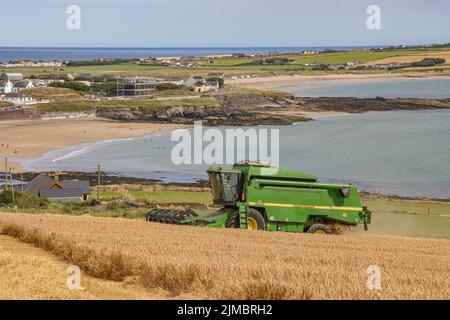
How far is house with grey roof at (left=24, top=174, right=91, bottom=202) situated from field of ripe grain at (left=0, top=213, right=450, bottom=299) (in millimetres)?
18120

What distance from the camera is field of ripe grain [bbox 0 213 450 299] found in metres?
9.28

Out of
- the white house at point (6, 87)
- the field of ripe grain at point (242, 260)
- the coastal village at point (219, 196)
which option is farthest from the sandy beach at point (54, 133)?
the field of ripe grain at point (242, 260)

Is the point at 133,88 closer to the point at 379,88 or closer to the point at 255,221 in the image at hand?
the point at 379,88

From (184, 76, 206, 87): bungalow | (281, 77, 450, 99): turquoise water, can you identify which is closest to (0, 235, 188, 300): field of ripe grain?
(281, 77, 450, 99): turquoise water

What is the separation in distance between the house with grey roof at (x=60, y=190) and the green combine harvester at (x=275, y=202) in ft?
58.8

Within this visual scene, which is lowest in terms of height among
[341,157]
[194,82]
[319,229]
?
[341,157]

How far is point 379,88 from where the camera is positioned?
450 ft

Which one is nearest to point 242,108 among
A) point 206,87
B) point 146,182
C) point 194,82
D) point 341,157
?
point 206,87

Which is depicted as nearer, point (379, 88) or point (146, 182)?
point (146, 182)

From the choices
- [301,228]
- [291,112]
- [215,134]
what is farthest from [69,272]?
[291,112]

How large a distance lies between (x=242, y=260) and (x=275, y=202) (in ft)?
25.7

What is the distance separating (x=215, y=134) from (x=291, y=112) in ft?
79.1
